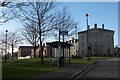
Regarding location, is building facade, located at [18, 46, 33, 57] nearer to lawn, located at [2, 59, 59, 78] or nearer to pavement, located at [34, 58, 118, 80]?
lawn, located at [2, 59, 59, 78]

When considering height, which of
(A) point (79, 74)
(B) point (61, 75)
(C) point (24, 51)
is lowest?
(A) point (79, 74)

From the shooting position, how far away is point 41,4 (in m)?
41.3

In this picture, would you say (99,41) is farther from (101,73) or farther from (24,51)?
(101,73)

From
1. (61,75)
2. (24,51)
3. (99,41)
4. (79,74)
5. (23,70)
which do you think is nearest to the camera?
(61,75)

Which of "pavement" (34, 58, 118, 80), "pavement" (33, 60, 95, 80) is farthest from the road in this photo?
"pavement" (33, 60, 95, 80)

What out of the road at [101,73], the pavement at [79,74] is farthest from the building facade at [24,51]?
the pavement at [79,74]

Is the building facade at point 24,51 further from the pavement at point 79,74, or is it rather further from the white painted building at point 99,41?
the pavement at point 79,74

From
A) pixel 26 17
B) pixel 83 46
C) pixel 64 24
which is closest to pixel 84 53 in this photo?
pixel 83 46

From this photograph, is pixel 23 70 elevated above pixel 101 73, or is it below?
above

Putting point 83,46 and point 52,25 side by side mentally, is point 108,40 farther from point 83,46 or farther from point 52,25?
point 52,25

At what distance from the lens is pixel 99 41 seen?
14550 cm

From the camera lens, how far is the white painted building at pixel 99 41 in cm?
14238

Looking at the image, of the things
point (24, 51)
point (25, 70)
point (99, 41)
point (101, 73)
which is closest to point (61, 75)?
point (101, 73)

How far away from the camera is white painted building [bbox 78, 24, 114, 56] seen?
5605 inches
